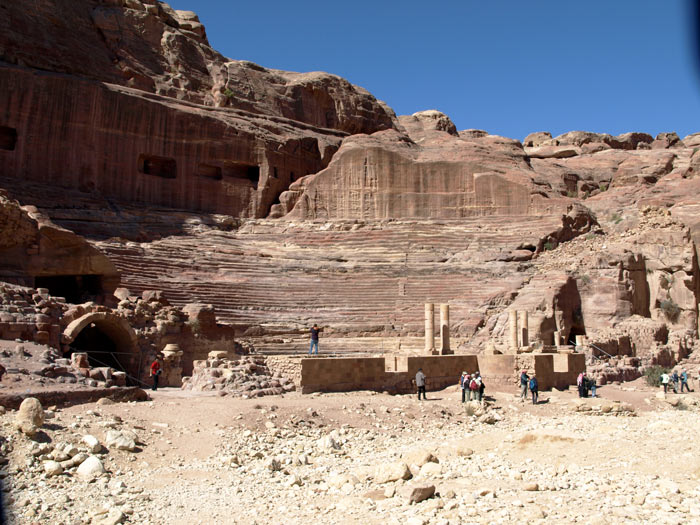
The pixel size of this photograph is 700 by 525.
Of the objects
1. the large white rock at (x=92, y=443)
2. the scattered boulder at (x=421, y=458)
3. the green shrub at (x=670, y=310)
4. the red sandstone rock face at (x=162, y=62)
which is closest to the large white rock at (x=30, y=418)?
the large white rock at (x=92, y=443)

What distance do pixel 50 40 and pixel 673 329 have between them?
3390 centimetres

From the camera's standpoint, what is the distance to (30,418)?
28.1ft

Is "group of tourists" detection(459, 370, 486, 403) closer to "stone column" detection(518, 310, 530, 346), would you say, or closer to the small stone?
"stone column" detection(518, 310, 530, 346)

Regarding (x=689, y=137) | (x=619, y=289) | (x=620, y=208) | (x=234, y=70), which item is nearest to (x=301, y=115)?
(x=234, y=70)

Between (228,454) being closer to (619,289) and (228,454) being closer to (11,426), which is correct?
(11,426)

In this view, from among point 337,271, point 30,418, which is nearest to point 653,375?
point 337,271

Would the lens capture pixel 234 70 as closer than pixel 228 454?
No

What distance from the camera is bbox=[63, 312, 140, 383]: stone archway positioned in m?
16.5

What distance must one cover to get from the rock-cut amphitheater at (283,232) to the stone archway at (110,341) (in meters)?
0.06

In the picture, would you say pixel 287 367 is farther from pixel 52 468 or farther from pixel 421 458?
pixel 52 468

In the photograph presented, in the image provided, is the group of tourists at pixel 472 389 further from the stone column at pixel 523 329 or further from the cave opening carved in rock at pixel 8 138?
the cave opening carved in rock at pixel 8 138

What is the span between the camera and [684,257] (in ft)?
94.6

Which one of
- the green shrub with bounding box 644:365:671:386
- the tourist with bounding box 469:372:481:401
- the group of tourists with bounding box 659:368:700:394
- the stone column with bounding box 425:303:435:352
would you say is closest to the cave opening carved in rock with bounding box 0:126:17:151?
the stone column with bounding box 425:303:435:352

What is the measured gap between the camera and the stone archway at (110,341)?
1652 cm
